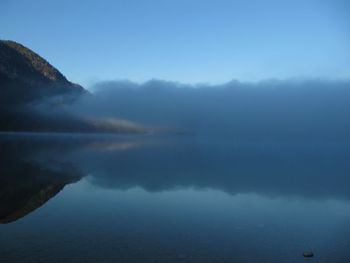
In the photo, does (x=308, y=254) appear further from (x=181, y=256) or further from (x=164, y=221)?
(x=164, y=221)

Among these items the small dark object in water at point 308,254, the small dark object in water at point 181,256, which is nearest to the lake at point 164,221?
the small dark object in water at point 181,256

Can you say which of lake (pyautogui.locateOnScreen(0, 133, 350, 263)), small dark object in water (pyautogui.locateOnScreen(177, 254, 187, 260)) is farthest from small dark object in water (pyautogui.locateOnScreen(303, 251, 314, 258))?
small dark object in water (pyautogui.locateOnScreen(177, 254, 187, 260))

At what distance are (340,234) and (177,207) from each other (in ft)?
50.5

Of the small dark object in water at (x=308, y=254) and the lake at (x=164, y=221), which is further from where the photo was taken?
the small dark object in water at (x=308, y=254)

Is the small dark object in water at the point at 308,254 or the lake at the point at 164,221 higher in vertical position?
the lake at the point at 164,221

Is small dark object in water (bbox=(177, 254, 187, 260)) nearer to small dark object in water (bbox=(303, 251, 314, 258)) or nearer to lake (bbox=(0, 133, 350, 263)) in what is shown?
lake (bbox=(0, 133, 350, 263))

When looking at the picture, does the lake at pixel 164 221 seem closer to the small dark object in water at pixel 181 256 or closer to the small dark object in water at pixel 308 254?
the small dark object in water at pixel 181 256

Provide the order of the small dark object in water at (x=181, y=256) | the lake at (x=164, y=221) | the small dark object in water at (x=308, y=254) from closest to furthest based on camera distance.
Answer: the small dark object in water at (x=181, y=256) → the lake at (x=164, y=221) → the small dark object in water at (x=308, y=254)

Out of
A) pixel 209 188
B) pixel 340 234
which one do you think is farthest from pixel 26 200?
pixel 340 234

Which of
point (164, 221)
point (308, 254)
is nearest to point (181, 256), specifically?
point (308, 254)

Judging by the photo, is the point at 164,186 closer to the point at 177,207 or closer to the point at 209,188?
the point at 209,188

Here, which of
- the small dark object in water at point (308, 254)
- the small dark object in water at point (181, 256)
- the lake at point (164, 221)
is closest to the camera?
the small dark object in water at point (181, 256)

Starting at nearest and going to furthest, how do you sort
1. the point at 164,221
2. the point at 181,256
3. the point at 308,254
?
the point at 181,256
the point at 308,254
the point at 164,221

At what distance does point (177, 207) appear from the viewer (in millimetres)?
37812
